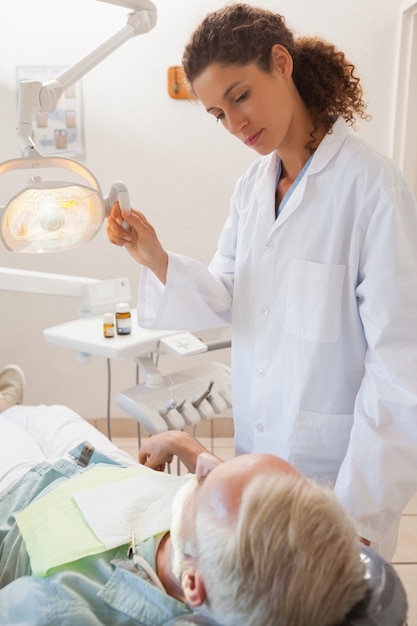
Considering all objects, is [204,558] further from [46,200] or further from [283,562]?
[46,200]

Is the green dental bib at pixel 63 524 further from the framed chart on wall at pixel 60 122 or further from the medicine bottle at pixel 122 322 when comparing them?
the framed chart on wall at pixel 60 122

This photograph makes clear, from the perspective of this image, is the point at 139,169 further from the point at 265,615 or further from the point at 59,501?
the point at 265,615

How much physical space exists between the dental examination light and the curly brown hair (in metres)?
0.28

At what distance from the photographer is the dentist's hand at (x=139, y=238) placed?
1213 mm

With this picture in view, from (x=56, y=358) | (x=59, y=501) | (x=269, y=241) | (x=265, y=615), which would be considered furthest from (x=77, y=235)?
(x=56, y=358)

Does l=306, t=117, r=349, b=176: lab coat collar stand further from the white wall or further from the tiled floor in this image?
the white wall

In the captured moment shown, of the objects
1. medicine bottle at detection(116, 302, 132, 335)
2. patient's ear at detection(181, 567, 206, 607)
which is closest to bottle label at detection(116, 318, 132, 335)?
medicine bottle at detection(116, 302, 132, 335)

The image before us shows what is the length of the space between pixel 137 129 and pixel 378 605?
2.15 m

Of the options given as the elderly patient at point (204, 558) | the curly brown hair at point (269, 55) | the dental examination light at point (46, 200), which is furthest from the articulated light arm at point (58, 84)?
the elderly patient at point (204, 558)

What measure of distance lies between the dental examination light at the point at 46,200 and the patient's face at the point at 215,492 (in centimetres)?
50

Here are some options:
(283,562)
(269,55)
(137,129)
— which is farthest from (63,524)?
(137,129)

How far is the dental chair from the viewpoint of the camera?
0.75m

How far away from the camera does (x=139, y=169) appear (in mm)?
2553

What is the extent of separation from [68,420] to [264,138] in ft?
3.19
